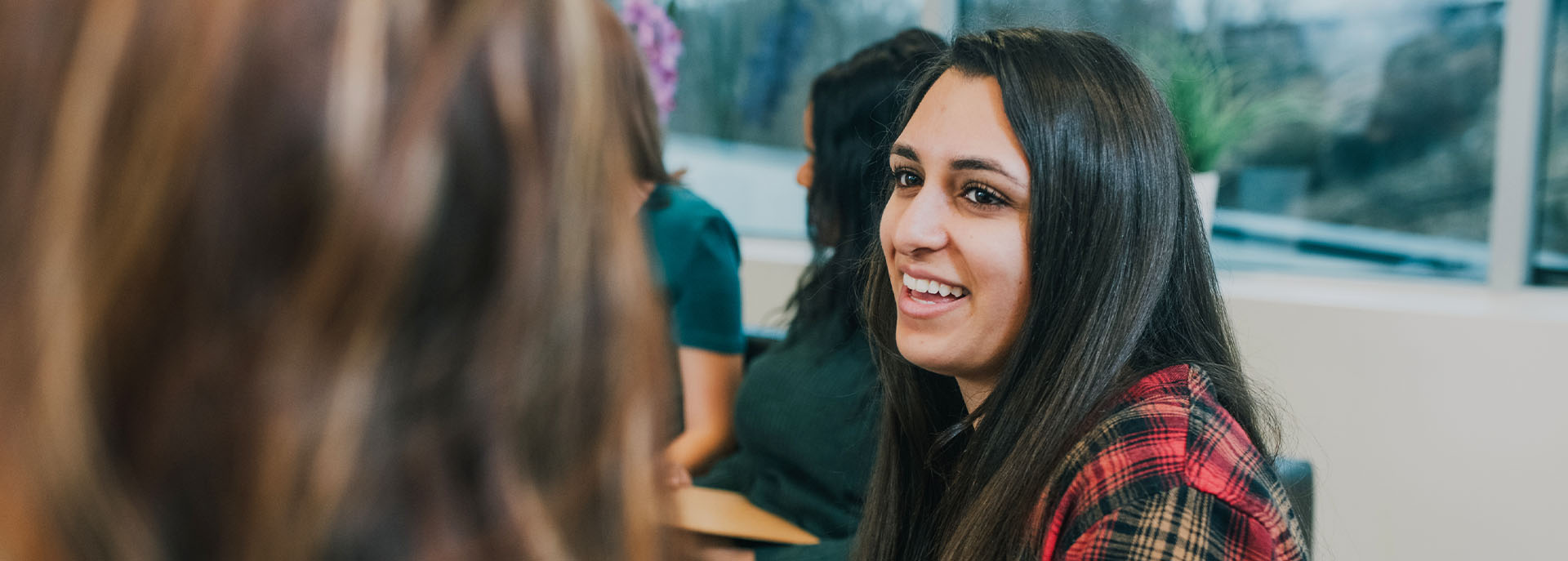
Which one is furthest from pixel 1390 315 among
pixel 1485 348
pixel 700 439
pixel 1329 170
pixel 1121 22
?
pixel 700 439

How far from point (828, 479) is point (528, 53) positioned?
164cm

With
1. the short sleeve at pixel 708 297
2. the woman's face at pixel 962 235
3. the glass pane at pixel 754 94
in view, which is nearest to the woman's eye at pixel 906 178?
the woman's face at pixel 962 235

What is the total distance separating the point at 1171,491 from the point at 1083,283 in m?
0.26

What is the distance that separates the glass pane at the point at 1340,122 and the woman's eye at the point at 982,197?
152cm

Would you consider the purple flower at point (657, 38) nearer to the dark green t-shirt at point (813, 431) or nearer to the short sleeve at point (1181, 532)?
the dark green t-shirt at point (813, 431)

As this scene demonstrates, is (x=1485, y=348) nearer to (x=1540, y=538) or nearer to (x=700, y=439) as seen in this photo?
(x=1540, y=538)

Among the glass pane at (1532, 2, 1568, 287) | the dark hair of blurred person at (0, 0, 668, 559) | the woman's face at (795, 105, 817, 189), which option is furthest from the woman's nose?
the glass pane at (1532, 2, 1568, 287)

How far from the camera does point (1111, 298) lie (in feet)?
3.94

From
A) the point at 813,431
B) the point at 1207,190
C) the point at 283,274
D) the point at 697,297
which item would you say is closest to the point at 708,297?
the point at 697,297

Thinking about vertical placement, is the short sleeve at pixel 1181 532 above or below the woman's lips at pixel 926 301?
below

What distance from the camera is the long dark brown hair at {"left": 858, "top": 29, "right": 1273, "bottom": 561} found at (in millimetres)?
1193

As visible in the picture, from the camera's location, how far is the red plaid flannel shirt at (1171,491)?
3.34 ft

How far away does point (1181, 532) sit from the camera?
1.01 metres

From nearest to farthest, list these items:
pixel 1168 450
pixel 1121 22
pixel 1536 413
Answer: pixel 1168 450, pixel 1536 413, pixel 1121 22
